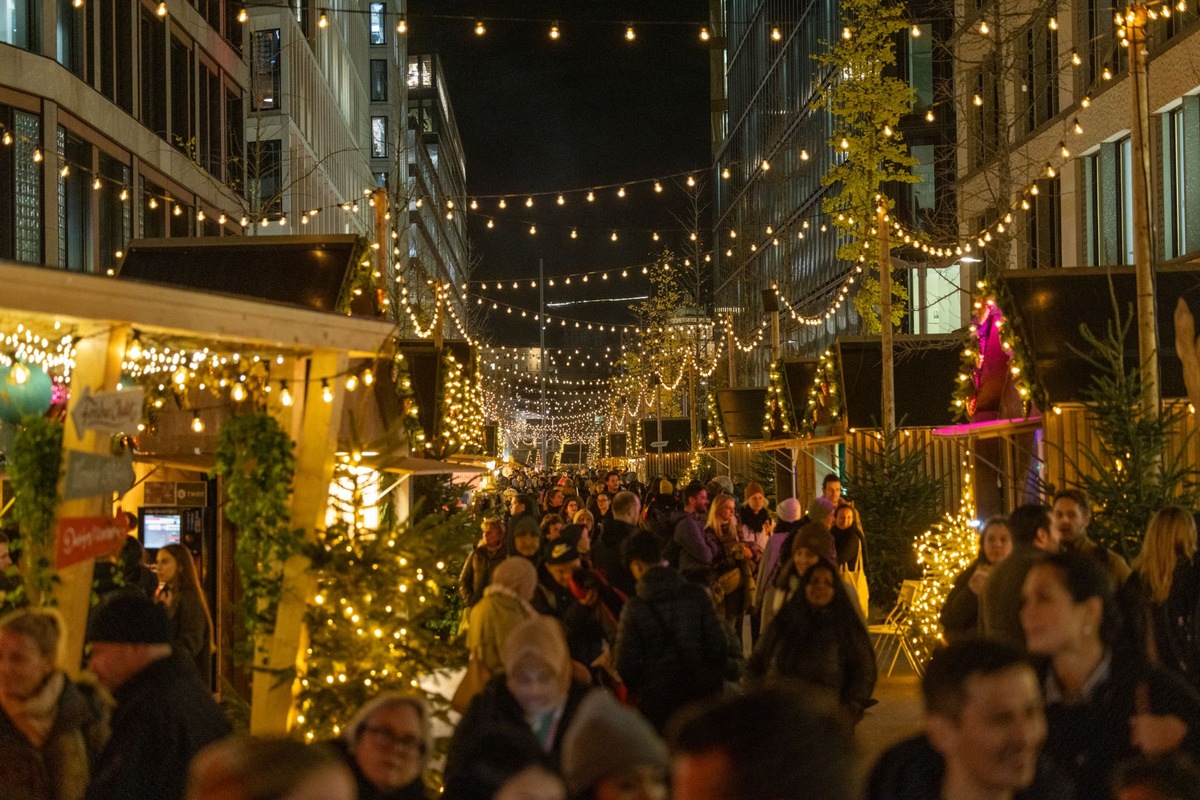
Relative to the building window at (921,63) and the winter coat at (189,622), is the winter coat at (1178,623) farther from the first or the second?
the building window at (921,63)

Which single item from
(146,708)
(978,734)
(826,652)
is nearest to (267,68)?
(826,652)

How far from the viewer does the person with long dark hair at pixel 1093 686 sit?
4.54 meters

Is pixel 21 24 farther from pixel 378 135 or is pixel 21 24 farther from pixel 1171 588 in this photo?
pixel 378 135

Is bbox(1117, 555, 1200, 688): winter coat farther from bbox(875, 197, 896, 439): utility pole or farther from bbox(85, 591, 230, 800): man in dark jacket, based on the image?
bbox(875, 197, 896, 439): utility pole

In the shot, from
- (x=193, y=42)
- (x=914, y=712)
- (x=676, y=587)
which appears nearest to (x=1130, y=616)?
(x=676, y=587)

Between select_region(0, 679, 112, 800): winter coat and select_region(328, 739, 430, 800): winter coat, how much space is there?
3.77 feet

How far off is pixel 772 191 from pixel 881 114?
3567 cm

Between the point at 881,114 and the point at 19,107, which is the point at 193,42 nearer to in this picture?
the point at 19,107

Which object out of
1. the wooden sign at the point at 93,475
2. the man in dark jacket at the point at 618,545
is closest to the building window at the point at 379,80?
the man in dark jacket at the point at 618,545

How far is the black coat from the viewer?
4.95 metres

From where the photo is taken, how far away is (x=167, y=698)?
5.13 metres

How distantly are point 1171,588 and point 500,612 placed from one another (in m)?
3.44

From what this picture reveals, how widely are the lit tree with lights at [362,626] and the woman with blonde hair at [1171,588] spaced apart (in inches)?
143

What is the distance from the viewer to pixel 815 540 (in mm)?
8062
